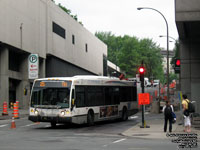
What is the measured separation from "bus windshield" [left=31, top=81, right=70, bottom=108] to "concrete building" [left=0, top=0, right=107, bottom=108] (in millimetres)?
24619

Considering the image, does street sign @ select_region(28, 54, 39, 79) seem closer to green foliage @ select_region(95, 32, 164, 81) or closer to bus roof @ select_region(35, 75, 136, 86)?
bus roof @ select_region(35, 75, 136, 86)

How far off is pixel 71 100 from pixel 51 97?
3.41 ft

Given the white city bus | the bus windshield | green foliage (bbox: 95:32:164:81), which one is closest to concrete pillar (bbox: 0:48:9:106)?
the white city bus

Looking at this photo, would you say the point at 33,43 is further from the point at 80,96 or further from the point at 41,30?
the point at 80,96

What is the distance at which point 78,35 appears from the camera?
8119cm

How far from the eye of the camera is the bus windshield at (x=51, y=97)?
932 inches

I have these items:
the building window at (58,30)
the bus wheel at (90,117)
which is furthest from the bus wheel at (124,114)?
the building window at (58,30)

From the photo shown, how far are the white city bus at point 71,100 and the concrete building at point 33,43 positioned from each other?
74.1 feet

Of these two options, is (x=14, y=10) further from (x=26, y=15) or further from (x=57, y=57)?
(x=57, y=57)

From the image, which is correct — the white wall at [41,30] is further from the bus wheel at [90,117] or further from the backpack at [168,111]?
the backpack at [168,111]

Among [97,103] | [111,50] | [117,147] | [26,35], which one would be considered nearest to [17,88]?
[26,35]

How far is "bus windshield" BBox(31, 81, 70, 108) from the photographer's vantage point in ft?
77.7

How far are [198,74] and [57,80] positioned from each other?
10.8 meters

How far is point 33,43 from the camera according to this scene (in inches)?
2250
